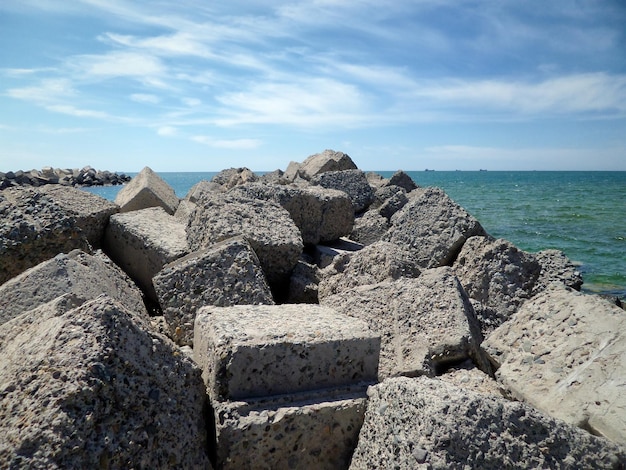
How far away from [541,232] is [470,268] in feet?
49.9

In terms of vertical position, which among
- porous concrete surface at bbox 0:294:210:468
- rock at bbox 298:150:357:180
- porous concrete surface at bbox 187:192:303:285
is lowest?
porous concrete surface at bbox 0:294:210:468

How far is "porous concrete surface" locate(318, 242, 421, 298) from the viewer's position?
3.36 metres

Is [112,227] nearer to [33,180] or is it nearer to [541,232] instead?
[541,232]

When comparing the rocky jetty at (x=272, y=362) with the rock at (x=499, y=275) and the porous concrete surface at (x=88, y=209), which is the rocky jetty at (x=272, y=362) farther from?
the rock at (x=499, y=275)

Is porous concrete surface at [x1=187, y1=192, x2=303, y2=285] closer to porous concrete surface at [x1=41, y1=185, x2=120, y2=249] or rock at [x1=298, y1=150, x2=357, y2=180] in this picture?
porous concrete surface at [x1=41, y1=185, x2=120, y2=249]

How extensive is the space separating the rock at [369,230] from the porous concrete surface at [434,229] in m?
1.26

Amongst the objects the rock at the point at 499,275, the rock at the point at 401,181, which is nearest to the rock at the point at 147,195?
the rock at the point at 499,275

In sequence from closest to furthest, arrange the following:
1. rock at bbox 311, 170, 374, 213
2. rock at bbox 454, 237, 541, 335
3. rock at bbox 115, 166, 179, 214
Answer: rock at bbox 454, 237, 541, 335, rock at bbox 115, 166, 179, 214, rock at bbox 311, 170, 374, 213

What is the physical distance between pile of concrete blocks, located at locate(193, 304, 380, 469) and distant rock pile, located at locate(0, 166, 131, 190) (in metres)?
36.5

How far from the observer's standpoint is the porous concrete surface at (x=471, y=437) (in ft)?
5.41

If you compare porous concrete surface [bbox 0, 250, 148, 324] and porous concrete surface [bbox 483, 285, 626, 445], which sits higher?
porous concrete surface [bbox 0, 250, 148, 324]

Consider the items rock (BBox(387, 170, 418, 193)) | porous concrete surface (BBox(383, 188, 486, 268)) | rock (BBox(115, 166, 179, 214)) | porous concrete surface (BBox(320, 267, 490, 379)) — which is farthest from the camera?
rock (BBox(387, 170, 418, 193))

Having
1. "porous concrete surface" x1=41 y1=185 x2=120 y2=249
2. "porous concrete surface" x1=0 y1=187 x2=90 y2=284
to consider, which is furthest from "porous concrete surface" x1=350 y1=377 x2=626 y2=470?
"porous concrete surface" x1=41 y1=185 x2=120 y2=249

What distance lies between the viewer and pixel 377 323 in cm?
274
